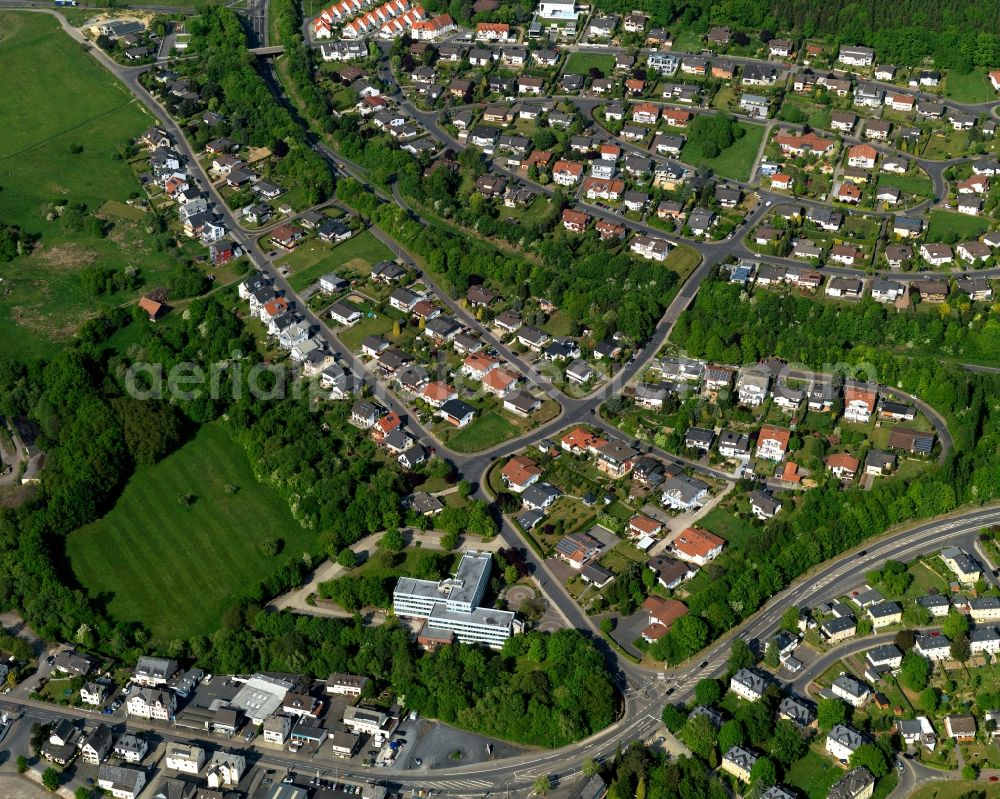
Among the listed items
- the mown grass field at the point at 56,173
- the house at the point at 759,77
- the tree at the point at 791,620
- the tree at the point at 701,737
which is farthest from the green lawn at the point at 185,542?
the house at the point at 759,77

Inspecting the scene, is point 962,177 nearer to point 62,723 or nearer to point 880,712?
point 880,712

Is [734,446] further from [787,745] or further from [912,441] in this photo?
[787,745]

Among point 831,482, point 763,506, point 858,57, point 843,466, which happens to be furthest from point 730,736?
point 858,57

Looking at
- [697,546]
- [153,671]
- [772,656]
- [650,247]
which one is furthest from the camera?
[650,247]

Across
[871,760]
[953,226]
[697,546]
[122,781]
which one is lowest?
[122,781]

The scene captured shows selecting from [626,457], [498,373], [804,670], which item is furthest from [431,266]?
[804,670]

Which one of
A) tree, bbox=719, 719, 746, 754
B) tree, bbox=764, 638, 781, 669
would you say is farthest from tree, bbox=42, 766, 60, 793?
tree, bbox=764, 638, 781, 669
